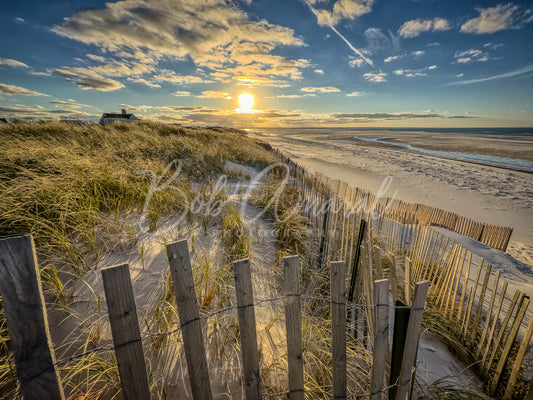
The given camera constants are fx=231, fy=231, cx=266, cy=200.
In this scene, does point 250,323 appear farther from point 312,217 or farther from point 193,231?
point 312,217

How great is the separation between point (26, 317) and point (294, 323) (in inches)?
47.0

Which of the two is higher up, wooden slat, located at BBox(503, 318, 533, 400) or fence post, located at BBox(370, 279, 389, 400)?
fence post, located at BBox(370, 279, 389, 400)

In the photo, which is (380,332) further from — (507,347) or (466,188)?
(466,188)

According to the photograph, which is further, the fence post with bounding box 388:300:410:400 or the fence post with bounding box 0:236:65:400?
the fence post with bounding box 388:300:410:400

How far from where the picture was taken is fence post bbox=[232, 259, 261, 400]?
1207 millimetres

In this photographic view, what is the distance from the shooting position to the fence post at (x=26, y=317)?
33.6 inches

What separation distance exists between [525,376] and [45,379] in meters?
3.84

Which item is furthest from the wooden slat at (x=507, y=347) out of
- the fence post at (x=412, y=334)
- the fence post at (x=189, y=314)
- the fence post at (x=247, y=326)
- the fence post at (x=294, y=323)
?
the fence post at (x=189, y=314)

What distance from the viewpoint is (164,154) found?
809 cm

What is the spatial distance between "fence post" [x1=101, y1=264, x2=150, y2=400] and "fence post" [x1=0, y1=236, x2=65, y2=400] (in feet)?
0.71

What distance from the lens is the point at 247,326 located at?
127cm

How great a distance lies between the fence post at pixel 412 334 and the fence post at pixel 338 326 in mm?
396

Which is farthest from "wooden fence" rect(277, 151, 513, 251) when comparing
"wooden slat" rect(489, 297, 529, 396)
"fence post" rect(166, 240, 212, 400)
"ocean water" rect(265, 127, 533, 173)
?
"ocean water" rect(265, 127, 533, 173)

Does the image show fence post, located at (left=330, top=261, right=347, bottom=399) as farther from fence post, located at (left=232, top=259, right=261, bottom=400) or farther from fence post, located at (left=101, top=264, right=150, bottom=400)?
fence post, located at (left=101, top=264, right=150, bottom=400)
